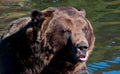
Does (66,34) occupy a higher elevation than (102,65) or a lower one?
higher

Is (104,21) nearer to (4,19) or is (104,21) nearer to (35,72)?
(4,19)

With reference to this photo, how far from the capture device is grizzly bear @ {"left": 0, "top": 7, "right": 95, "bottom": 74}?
742 centimetres

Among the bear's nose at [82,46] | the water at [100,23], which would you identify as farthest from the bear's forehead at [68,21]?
the water at [100,23]

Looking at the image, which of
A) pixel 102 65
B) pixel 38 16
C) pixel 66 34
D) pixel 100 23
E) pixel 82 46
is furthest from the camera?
pixel 100 23

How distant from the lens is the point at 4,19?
15.6 meters

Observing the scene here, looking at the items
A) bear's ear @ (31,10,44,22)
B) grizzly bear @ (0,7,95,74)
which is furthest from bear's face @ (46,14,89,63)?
bear's ear @ (31,10,44,22)

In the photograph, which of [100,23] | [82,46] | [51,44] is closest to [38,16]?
[51,44]

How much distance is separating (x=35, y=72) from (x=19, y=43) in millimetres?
520

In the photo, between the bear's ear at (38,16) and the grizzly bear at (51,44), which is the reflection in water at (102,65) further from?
the bear's ear at (38,16)

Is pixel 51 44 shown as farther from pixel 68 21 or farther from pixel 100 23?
pixel 100 23

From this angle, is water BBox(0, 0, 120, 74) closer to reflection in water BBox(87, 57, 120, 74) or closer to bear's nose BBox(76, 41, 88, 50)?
reflection in water BBox(87, 57, 120, 74)

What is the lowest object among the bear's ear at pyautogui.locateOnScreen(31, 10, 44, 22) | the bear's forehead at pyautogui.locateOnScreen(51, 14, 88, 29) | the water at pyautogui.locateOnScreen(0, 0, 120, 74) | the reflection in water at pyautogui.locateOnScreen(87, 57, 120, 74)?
the water at pyautogui.locateOnScreen(0, 0, 120, 74)

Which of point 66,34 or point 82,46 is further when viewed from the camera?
point 66,34

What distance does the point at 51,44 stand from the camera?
24.6ft
